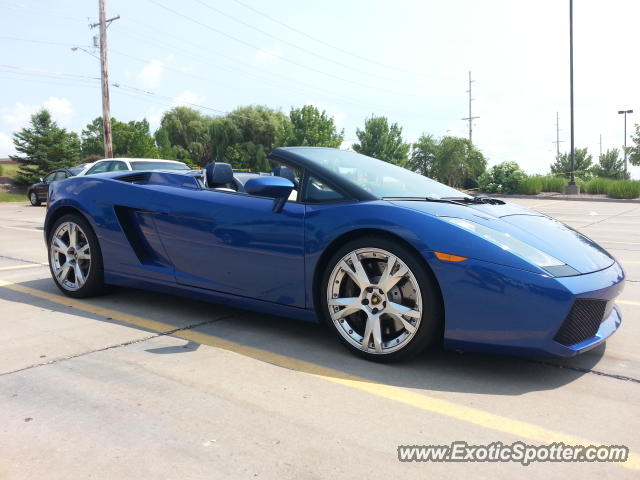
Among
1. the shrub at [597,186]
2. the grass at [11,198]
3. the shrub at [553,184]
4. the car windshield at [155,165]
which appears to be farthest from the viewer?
the shrub at [553,184]

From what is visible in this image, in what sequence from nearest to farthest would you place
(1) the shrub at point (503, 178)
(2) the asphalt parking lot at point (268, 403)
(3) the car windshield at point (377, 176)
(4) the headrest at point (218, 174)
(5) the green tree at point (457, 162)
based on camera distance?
(2) the asphalt parking lot at point (268, 403), (3) the car windshield at point (377, 176), (4) the headrest at point (218, 174), (1) the shrub at point (503, 178), (5) the green tree at point (457, 162)

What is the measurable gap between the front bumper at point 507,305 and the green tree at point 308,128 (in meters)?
58.4

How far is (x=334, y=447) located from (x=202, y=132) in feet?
235

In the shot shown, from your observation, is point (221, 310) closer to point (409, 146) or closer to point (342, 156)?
point (342, 156)

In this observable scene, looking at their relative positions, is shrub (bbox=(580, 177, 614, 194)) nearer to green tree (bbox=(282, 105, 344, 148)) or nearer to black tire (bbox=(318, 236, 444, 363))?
black tire (bbox=(318, 236, 444, 363))

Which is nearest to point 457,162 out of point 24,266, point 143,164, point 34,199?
point 34,199

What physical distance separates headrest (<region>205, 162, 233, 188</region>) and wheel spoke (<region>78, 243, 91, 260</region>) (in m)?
1.25

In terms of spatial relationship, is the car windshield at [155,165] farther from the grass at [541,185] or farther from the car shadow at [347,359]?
the grass at [541,185]

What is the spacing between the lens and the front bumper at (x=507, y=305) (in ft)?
8.49

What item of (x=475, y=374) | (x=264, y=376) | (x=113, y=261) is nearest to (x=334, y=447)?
(x=264, y=376)

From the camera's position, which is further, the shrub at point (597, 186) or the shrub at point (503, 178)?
the shrub at point (503, 178)

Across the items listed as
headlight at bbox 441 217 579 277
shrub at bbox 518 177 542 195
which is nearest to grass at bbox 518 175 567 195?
shrub at bbox 518 177 542 195

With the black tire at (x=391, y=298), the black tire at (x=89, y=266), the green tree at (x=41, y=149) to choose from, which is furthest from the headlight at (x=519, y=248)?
the green tree at (x=41, y=149)

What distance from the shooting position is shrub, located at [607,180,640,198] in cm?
2497
